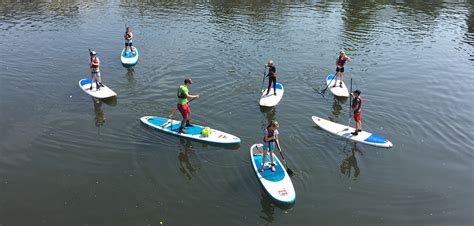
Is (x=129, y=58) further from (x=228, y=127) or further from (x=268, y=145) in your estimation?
(x=268, y=145)

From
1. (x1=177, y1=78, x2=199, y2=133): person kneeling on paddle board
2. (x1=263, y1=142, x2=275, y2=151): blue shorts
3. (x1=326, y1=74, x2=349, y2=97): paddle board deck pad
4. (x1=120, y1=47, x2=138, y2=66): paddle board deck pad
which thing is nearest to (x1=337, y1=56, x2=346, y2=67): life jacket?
(x1=326, y1=74, x2=349, y2=97): paddle board deck pad

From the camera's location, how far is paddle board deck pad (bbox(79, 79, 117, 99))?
73.3ft

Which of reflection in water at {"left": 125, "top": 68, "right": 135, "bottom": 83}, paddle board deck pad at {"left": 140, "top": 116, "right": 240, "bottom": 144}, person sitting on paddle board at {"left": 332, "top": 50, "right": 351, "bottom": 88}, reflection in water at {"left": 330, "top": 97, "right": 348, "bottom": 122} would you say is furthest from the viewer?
reflection in water at {"left": 125, "top": 68, "right": 135, "bottom": 83}

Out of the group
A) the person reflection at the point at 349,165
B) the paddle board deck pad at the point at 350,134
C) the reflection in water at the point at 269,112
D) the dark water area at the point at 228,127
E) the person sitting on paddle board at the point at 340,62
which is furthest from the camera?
the person sitting on paddle board at the point at 340,62

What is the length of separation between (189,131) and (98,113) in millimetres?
6021

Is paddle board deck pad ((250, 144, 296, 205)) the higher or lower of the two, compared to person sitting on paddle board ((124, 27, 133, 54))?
lower

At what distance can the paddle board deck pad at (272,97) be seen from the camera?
72.0 feet

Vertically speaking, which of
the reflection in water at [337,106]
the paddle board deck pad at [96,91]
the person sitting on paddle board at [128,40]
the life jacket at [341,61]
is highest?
the person sitting on paddle board at [128,40]

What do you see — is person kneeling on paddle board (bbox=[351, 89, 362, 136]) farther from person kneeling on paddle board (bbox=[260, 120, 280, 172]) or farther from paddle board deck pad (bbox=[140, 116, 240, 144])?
paddle board deck pad (bbox=[140, 116, 240, 144])

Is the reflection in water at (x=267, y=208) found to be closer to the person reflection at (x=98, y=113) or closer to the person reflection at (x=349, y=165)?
the person reflection at (x=349, y=165)

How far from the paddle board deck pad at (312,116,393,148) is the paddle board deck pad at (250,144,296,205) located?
13.9 feet

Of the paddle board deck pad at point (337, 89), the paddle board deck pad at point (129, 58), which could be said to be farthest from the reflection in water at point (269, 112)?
the paddle board deck pad at point (129, 58)

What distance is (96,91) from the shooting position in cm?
2273

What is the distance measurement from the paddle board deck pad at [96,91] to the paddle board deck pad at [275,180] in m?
10.5
